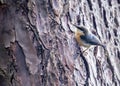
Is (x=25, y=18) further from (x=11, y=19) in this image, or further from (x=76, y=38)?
(x=76, y=38)

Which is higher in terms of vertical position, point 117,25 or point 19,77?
point 117,25

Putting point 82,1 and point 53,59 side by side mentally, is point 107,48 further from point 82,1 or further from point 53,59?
point 53,59

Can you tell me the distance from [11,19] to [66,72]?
336 millimetres

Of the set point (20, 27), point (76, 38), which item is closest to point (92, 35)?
point (76, 38)

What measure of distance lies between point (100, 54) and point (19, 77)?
17.7 inches

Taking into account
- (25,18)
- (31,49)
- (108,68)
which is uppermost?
(25,18)

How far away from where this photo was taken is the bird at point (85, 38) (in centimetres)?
170

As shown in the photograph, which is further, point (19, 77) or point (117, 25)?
point (117, 25)

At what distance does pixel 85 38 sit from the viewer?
172 cm

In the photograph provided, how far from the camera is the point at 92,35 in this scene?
176 cm

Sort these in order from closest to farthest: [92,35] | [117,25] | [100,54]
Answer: [92,35] → [100,54] → [117,25]

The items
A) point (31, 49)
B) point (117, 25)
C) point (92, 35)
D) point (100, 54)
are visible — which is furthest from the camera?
point (117, 25)

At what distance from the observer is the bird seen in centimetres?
170

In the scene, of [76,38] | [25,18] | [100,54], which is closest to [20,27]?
[25,18]
